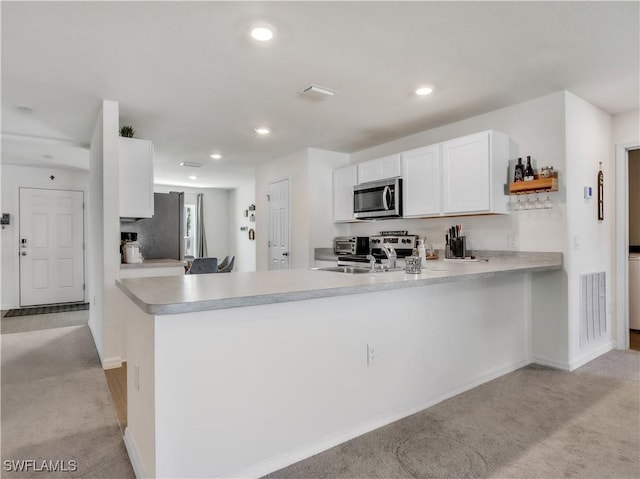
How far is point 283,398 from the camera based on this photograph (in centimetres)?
187

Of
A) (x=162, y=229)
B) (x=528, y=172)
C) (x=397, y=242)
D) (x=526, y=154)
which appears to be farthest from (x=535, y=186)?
(x=162, y=229)

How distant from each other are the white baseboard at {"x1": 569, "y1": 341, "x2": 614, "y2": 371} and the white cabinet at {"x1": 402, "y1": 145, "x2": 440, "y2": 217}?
5.69 ft

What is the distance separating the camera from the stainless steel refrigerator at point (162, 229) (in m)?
4.81

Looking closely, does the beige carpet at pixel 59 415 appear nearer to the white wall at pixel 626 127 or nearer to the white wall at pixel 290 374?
the white wall at pixel 290 374

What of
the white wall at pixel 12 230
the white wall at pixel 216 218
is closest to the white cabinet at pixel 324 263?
the white wall at pixel 12 230

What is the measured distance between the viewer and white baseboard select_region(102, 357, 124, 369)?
3344 millimetres

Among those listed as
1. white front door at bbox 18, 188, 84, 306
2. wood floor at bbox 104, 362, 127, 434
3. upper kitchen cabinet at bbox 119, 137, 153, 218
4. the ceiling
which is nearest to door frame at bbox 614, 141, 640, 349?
the ceiling

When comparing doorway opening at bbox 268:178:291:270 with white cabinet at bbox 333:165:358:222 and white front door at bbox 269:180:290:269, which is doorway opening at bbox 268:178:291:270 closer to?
white front door at bbox 269:180:290:269

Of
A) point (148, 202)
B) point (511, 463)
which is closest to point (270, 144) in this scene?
point (148, 202)

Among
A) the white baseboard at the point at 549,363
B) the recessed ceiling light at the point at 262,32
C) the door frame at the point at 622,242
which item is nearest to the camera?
the recessed ceiling light at the point at 262,32

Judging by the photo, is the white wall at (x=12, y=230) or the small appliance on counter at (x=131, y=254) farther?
the white wall at (x=12, y=230)

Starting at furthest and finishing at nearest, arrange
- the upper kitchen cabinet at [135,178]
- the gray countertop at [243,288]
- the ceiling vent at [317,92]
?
the upper kitchen cabinet at [135,178] → the ceiling vent at [317,92] → the gray countertop at [243,288]

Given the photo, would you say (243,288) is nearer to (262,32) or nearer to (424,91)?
(262,32)

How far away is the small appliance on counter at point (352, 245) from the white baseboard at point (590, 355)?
2.39m
